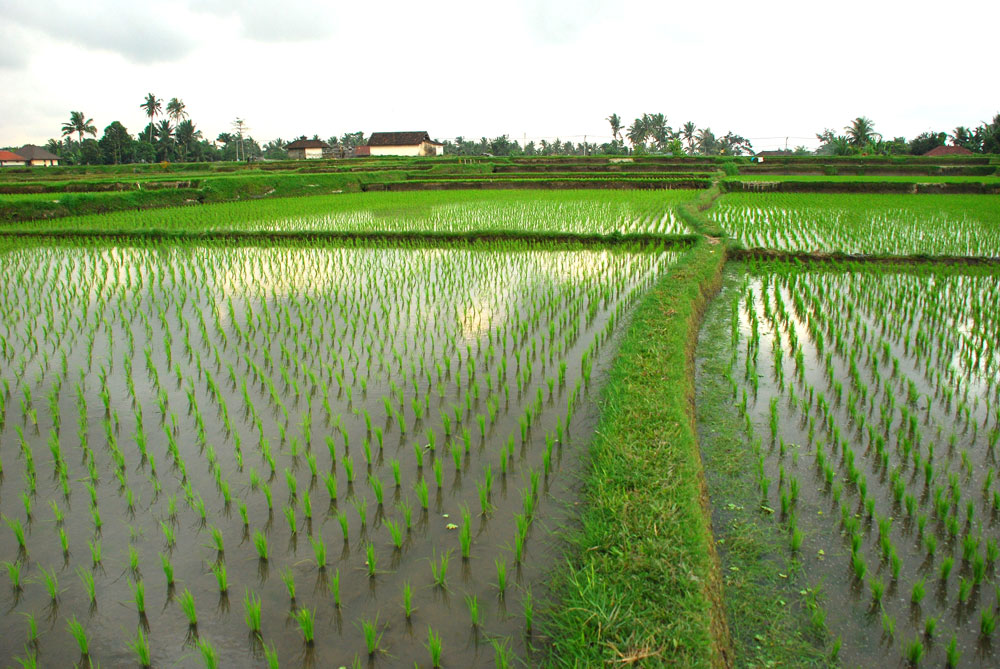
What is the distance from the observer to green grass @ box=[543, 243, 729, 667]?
181cm

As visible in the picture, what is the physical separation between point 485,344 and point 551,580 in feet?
9.39

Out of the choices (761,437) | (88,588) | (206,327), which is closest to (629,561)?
(761,437)

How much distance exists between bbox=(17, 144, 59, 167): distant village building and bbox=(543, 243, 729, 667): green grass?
55489mm

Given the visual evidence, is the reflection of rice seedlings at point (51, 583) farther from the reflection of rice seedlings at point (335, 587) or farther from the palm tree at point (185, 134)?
the palm tree at point (185, 134)

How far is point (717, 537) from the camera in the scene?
2559mm

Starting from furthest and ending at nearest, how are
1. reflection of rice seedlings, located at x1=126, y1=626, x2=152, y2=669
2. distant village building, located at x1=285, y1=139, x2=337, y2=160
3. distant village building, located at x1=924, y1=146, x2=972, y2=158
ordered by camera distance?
distant village building, located at x1=285, y1=139, x2=337, y2=160
distant village building, located at x1=924, y1=146, x2=972, y2=158
reflection of rice seedlings, located at x1=126, y1=626, x2=152, y2=669

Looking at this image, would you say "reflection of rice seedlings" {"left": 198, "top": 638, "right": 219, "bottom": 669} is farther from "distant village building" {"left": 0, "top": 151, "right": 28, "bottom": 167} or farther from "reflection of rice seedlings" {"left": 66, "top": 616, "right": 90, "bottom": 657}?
"distant village building" {"left": 0, "top": 151, "right": 28, "bottom": 167}

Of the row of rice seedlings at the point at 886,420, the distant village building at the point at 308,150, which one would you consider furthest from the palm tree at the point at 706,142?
the row of rice seedlings at the point at 886,420

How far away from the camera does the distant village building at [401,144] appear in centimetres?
4862

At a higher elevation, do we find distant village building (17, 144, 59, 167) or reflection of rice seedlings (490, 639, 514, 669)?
distant village building (17, 144, 59, 167)

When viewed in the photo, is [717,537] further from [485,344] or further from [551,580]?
[485,344]

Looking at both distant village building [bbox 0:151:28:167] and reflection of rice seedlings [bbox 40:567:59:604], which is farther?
distant village building [bbox 0:151:28:167]

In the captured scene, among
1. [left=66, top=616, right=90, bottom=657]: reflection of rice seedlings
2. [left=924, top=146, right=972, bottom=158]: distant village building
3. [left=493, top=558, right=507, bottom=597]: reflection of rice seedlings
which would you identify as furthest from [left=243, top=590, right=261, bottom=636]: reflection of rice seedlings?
[left=924, top=146, right=972, bottom=158]: distant village building

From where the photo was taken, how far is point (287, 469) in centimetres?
304
